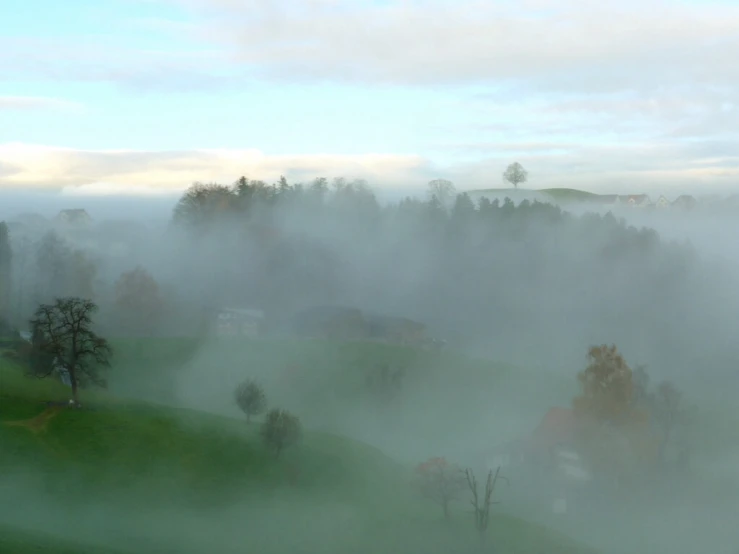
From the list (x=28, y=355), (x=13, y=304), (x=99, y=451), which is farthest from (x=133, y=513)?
(x=13, y=304)

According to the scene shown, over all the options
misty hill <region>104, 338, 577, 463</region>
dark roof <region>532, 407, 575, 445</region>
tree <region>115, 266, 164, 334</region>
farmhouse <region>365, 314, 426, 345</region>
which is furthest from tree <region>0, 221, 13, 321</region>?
dark roof <region>532, 407, 575, 445</region>

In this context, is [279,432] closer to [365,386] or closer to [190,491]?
[190,491]

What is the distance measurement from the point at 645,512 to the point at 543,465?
1072 centimetres

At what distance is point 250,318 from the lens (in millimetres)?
110250

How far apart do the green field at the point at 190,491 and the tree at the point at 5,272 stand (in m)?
44.2

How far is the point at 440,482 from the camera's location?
54.7 m

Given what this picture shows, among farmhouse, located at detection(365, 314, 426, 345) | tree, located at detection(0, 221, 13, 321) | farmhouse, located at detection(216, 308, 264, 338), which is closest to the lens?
tree, located at detection(0, 221, 13, 321)

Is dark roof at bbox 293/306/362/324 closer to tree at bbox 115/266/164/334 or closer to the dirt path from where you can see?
tree at bbox 115/266/164/334

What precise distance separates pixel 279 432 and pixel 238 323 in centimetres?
5315

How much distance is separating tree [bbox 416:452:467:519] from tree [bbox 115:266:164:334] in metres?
65.5

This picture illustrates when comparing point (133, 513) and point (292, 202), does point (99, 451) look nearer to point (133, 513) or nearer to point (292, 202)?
point (133, 513)

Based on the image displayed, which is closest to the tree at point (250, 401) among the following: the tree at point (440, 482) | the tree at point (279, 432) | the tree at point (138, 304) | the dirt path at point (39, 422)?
the tree at point (279, 432)

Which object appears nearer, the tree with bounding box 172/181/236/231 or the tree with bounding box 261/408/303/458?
the tree with bounding box 261/408/303/458

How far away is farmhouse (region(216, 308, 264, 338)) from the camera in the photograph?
10781 centimetres
